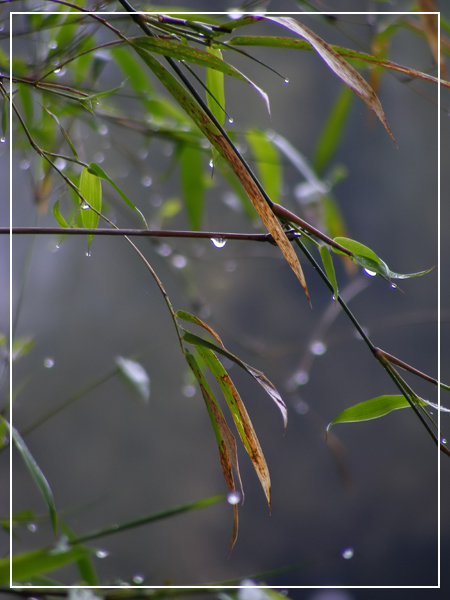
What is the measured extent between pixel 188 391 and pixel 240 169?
0.57 meters

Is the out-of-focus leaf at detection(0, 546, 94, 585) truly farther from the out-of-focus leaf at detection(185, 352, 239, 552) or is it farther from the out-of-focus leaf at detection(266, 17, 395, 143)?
the out-of-focus leaf at detection(266, 17, 395, 143)

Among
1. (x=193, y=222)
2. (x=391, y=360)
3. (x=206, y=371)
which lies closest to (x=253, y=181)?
(x=391, y=360)

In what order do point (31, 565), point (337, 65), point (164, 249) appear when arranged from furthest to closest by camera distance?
point (164, 249), point (31, 565), point (337, 65)

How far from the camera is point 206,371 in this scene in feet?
2.59

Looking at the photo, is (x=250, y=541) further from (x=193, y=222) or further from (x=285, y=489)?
(x=193, y=222)

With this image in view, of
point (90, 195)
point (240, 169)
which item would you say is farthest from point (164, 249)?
point (240, 169)

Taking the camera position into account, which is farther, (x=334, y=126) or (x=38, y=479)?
(x=334, y=126)

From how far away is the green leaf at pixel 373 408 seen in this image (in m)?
0.32

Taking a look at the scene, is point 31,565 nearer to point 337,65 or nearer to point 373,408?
point 373,408

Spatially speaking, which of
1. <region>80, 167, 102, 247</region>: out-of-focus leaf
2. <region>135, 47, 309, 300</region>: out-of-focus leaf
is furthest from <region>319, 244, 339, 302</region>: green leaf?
<region>80, 167, 102, 247</region>: out-of-focus leaf

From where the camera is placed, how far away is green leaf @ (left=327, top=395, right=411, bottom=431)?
32 centimetres

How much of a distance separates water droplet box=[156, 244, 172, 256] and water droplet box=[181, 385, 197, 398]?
0.21 metres

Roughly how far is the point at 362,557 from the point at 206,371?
0.35 meters

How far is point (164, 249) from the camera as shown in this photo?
695mm
